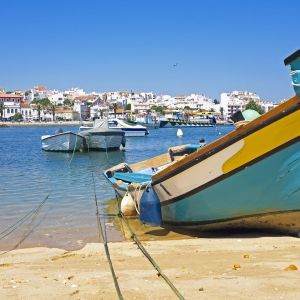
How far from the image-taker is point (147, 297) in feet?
15.8

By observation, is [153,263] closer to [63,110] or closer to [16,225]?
[16,225]

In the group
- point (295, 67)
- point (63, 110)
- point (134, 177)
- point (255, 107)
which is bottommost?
point (134, 177)

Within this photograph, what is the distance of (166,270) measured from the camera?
5.79 metres

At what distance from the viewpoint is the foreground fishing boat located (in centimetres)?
685

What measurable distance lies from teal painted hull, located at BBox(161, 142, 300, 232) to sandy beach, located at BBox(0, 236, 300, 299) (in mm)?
354

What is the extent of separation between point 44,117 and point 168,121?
266 ft

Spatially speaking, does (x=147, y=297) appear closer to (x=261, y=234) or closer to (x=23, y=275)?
(x=23, y=275)

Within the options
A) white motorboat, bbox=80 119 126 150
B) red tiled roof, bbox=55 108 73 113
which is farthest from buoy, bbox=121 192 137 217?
red tiled roof, bbox=55 108 73 113

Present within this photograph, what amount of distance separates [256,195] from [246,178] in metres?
0.30

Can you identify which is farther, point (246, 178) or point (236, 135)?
point (246, 178)

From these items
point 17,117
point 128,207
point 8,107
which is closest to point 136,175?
point 128,207

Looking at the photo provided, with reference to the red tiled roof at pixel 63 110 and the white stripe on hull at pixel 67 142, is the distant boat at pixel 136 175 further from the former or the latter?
the red tiled roof at pixel 63 110

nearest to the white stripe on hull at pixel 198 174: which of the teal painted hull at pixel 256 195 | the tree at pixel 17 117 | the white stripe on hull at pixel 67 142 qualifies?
the teal painted hull at pixel 256 195

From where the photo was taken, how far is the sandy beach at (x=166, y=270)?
4.93m
